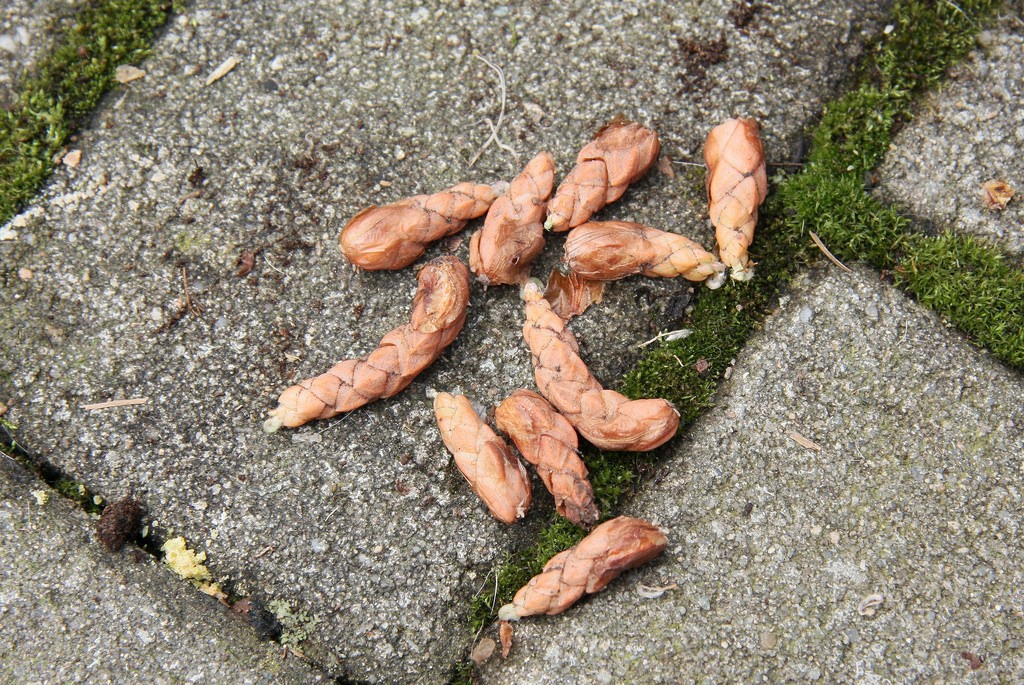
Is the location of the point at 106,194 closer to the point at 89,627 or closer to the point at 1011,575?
the point at 89,627

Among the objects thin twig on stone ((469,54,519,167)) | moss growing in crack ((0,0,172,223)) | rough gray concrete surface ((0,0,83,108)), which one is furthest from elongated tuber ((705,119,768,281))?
rough gray concrete surface ((0,0,83,108))

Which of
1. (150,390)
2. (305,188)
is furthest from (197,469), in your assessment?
(305,188)

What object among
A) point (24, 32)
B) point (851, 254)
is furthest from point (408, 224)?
point (24, 32)

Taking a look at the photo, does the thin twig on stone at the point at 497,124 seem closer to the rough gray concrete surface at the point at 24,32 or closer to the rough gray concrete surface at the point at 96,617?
the rough gray concrete surface at the point at 24,32

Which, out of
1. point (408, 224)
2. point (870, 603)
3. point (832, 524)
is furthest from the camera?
point (408, 224)

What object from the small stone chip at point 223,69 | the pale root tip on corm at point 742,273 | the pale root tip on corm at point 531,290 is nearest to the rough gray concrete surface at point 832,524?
the pale root tip on corm at point 742,273

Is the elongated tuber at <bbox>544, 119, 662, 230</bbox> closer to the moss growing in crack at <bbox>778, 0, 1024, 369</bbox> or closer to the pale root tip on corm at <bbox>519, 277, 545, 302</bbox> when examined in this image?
the pale root tip on corm at <bbox>519, 277, 545, 302</bbox>

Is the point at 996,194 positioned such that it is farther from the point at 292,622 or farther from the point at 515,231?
the point at 292,622
